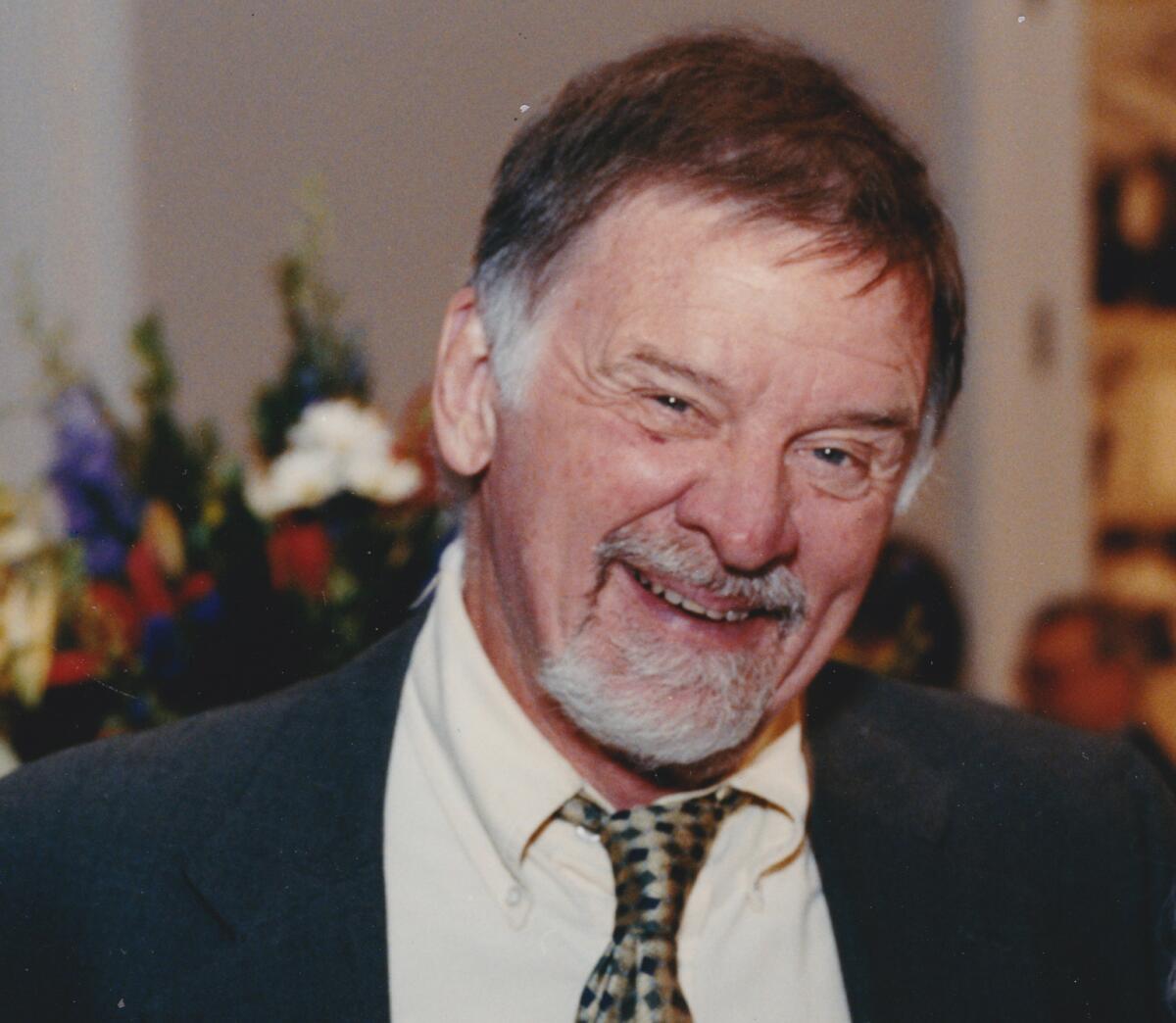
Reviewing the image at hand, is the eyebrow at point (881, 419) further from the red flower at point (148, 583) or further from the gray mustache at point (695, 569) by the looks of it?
the red flower at point (148, 583)

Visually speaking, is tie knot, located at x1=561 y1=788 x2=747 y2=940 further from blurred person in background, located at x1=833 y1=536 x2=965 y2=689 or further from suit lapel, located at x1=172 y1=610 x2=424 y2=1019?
blurred person in background, located at x1=833 y1=536 x2=965 y2=689

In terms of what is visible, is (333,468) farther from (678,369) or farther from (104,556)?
(678,369)

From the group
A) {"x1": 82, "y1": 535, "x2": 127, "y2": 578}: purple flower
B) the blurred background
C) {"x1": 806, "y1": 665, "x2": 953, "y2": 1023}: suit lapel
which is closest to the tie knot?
{"x1": 806, "y1": 665, "x2": 953, "y2": 1023}: suit lapel

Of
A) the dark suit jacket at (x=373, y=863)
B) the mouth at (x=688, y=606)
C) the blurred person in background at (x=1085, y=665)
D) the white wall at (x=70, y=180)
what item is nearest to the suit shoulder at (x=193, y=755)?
the dark suit jacket at (x=373, y=863)

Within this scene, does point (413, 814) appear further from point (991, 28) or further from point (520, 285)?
point (991, 28)

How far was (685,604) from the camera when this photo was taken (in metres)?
1.47

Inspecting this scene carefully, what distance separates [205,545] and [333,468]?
0.20m

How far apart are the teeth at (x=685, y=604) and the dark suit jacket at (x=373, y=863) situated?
31 cm

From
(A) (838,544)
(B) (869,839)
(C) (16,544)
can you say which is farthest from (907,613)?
(C) (16,544)

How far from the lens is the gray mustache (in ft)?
4.74

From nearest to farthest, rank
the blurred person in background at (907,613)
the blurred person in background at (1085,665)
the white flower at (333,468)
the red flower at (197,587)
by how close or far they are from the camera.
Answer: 1. the red flower at (197,587)
2. the white flower at (333,468)
3. the blurred person in background at (907,613)
4. the blurred person in background at (1085,665)

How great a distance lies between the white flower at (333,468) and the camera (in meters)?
2.00

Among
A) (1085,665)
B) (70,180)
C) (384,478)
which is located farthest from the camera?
(1085,665)

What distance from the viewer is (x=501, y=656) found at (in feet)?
5.24
